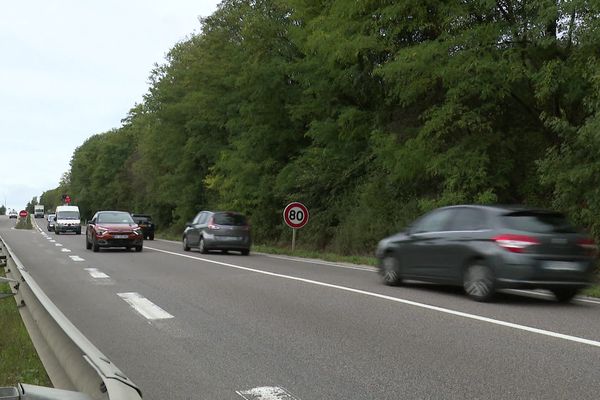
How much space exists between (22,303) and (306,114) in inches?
812

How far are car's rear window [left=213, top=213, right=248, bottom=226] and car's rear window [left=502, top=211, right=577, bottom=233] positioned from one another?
47.0ft

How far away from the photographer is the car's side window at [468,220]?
1085 cm

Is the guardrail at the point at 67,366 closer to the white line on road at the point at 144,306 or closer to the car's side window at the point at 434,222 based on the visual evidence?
the white line on road at the point at 144,306

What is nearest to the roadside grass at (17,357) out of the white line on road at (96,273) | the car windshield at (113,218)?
the white line on road at (96,273)

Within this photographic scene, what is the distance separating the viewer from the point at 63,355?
15.6 feet

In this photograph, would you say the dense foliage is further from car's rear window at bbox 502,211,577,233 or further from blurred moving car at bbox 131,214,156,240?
blurred moving car at bbox 131,214,156,240

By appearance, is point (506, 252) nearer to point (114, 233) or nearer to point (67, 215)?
point (114, 233)

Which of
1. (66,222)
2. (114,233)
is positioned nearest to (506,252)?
(114,233)

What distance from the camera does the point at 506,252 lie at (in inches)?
399

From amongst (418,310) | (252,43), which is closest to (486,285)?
(418,310)

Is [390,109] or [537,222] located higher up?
[390,109]

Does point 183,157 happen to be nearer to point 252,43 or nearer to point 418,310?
point 252,43

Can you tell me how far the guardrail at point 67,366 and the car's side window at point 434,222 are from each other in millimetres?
6867

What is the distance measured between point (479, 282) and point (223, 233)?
553 inches
